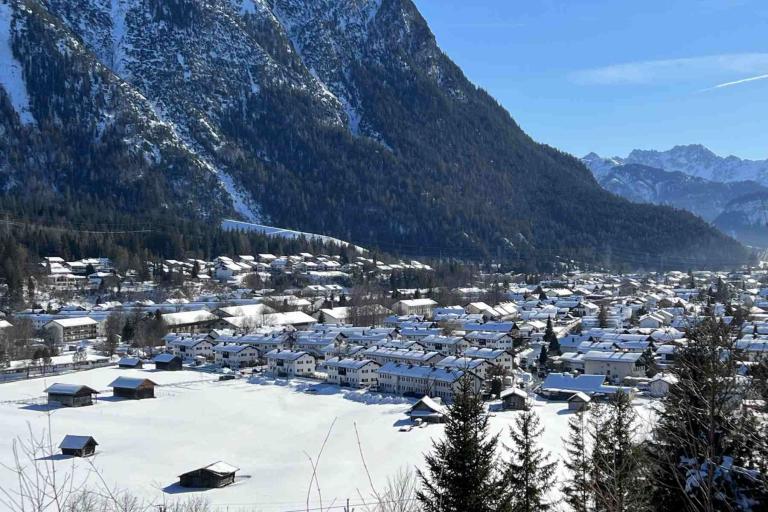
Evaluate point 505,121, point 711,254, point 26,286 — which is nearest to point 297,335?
point 26,286

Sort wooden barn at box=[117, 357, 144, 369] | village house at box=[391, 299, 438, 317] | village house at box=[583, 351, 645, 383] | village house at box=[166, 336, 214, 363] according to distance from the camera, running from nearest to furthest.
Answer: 1. village house at box=[583, 351, 645, 383]
2. wooden barn at box=[117, 357, 144, 369]
3. village house at box=[166, 336, 214, 363]
4. village house at box=[391, 299, 438, 317]

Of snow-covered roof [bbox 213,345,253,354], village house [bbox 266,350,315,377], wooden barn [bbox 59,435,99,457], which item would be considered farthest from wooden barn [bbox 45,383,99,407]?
snow-covered roof [bbox 213,345,253,354]

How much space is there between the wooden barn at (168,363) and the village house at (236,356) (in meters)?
2.55

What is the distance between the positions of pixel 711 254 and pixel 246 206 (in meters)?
76.5

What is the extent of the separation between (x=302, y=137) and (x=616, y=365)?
9706cm

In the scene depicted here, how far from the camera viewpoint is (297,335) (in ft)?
127

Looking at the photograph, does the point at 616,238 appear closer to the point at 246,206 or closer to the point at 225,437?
the point at 246,206

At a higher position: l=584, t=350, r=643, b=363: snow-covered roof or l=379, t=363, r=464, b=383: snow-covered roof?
l=584, t=350, r=643, b=363: snow-covered roof

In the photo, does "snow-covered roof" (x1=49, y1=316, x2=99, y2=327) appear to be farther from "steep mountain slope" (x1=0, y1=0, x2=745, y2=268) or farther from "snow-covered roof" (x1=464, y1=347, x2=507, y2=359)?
"steep mountain slope" (x1=0, y1=0, x2=745, y2=268)

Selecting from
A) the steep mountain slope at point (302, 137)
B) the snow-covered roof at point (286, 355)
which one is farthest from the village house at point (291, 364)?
the steep mountain slope at point (302, 137)

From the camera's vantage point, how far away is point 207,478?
1535cm

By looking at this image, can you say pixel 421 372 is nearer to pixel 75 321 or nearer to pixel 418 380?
pixel 418 380

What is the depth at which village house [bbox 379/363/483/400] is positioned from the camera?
2714 centimetres

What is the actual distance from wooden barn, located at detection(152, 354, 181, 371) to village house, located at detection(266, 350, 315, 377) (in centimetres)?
486
